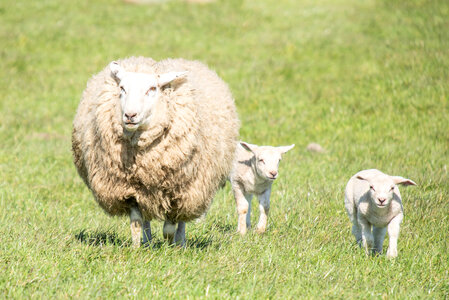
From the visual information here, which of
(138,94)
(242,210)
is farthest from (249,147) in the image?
(138,94)

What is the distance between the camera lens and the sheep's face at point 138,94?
475cm

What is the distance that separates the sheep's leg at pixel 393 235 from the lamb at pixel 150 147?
5.57 feet

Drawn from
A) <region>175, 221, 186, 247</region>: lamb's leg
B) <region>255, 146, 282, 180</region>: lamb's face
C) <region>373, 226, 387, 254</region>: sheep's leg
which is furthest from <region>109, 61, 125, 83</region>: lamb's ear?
<region>373, 226, 387, 254</region>: sheep's leg

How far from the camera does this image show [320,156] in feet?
33.0

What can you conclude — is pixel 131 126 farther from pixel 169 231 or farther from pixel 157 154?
pixel 169 231

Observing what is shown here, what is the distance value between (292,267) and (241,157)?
7.43 ft

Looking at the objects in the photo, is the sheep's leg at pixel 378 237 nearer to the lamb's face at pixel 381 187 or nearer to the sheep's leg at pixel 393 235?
the sheep's leg at pixel 393 235

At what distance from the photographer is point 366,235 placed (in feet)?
19.3

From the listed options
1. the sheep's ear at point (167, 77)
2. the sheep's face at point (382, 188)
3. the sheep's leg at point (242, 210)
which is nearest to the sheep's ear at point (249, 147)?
the sheep's leg at point (242, 210)

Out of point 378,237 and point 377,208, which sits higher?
point 377,208

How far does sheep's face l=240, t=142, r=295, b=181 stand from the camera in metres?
6.16

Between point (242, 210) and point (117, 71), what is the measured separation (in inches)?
83.9

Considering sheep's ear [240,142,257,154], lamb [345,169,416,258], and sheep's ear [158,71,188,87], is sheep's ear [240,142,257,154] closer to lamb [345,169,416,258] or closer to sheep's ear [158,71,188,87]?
lamb [345,169,416,258]

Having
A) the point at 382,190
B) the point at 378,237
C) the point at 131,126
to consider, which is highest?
the point at 131,126
